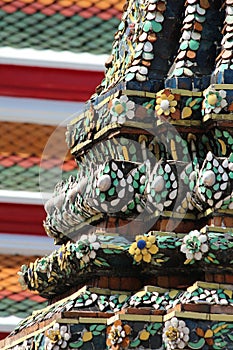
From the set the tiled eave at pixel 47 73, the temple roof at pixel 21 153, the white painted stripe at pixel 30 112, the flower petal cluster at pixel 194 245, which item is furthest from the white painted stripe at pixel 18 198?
the flower petal cluster at pixel 194 245

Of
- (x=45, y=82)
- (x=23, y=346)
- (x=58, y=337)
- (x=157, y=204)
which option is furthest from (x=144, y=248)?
(x=45, y=82)

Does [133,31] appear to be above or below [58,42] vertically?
above

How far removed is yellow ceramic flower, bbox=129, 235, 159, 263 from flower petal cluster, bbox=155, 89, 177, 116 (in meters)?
0.22

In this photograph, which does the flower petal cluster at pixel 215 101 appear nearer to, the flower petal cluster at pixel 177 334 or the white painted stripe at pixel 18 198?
the flower petal cluster at pixel 177 334

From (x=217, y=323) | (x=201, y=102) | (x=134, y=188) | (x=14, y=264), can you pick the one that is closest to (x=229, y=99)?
(x=201, y=102)

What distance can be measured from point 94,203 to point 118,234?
0.07m

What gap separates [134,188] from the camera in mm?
2377

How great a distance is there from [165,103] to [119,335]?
1.33ft

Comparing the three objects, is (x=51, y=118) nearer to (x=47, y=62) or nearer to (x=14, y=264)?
(x=47, y=62)

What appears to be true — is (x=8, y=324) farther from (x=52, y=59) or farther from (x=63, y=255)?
(x=63, y=255)

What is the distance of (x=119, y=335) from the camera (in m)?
2.24

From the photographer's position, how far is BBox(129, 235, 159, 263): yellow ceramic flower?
231cm

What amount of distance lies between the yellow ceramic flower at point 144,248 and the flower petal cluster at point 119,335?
5.0 inches

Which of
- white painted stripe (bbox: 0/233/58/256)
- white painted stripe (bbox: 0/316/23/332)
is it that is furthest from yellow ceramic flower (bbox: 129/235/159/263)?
white painted stripe (bbox: 0/233/58/256)
